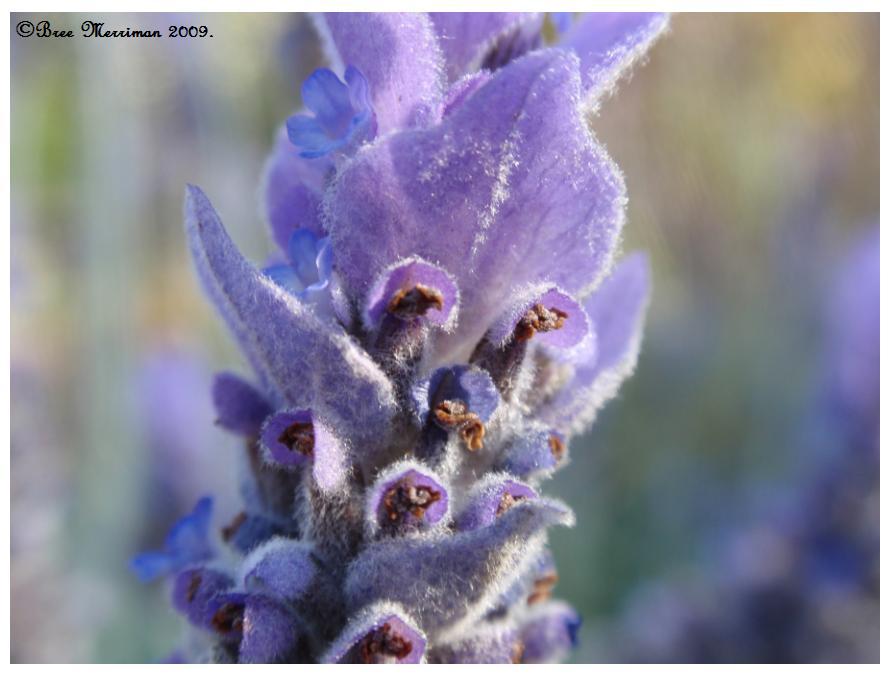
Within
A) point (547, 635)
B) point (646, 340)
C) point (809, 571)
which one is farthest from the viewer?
point (646, 340)

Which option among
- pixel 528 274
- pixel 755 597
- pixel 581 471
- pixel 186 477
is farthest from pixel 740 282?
pixel 528 274

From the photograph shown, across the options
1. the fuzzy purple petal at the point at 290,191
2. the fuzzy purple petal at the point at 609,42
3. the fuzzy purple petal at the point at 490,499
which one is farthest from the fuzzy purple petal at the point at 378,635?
the fuzzy purple petal at the point at 609,42

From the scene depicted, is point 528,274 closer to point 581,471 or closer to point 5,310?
point 5,310

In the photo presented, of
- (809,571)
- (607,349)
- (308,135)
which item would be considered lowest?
(809,571)

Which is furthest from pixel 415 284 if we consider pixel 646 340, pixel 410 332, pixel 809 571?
pixel 646 340

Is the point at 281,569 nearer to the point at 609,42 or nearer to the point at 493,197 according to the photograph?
the point at 493,197

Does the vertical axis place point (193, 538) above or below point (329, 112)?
below

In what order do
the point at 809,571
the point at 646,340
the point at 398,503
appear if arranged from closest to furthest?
1. the point at 398,503
2. the point at 809,571
3. the point at 646,340

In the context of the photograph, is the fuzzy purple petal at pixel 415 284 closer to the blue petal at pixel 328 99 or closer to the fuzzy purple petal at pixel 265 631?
the blue petal at pixel 328 99
